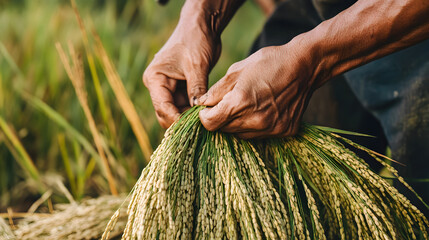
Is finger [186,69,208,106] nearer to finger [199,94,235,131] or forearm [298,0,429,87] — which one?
finger [199,94,235,131]

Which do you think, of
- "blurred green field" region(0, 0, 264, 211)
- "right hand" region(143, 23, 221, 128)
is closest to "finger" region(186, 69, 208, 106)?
"right hand" region(143, 23, 221, 128)

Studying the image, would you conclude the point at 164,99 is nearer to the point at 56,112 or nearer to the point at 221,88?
the point at 221,88

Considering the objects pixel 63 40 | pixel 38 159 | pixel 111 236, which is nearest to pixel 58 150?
pixel 38 159

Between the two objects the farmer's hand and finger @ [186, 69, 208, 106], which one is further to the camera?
finger @ [186, 69, 208, 106]

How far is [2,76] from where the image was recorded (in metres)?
2.34

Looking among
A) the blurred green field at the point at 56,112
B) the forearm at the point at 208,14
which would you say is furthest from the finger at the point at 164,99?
the blurred green field at the point at 56,112

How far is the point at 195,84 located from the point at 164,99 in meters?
0.11

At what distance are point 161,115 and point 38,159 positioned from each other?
1463 millimetres

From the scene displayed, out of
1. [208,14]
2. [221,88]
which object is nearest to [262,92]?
[221,88]

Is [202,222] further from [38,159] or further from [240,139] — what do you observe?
[38,159]

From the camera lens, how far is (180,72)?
1309mm

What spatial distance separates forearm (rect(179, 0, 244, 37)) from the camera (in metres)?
1.41

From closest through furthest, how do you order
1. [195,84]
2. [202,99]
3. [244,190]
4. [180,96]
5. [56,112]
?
[244,190]
[202,99]
[195,84]
[180,96]
[56,112]

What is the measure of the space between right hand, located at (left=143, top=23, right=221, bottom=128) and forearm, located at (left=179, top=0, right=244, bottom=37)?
3 centimetres
